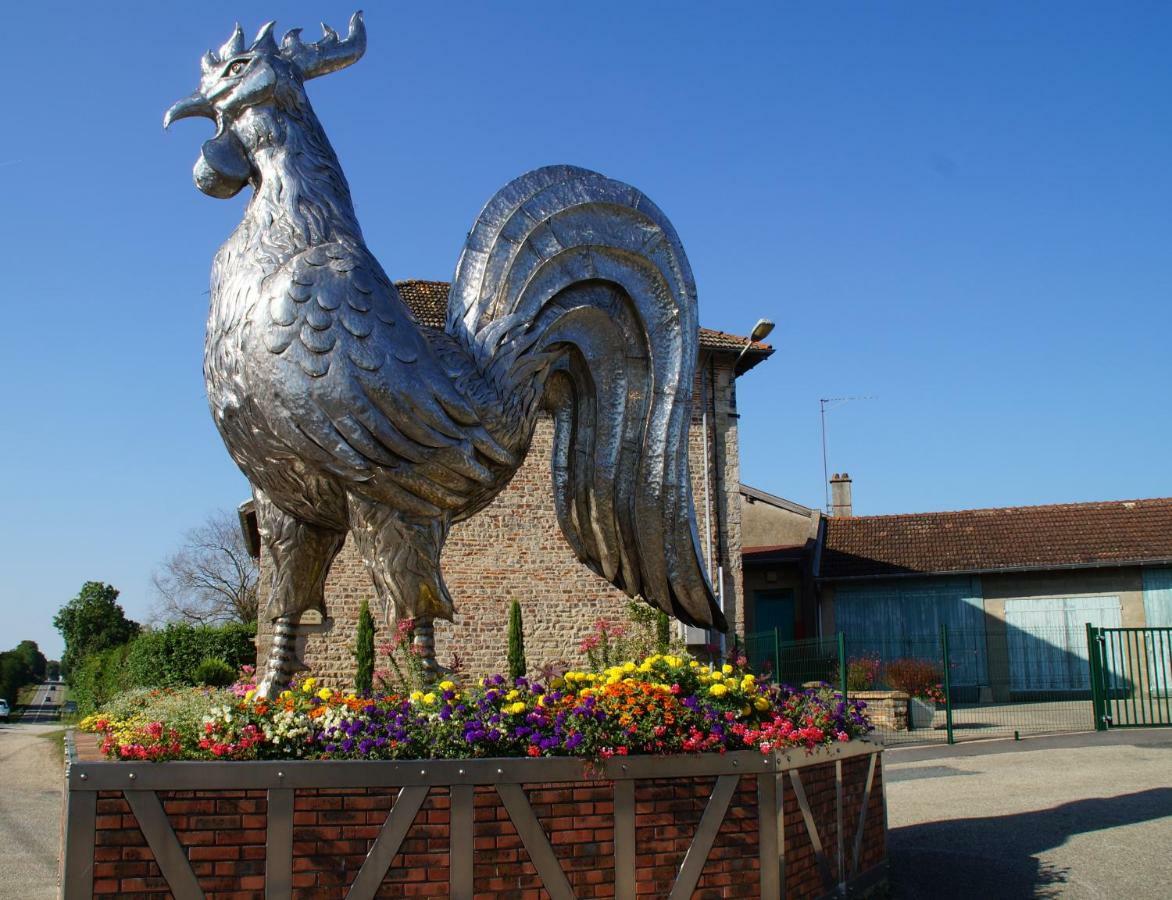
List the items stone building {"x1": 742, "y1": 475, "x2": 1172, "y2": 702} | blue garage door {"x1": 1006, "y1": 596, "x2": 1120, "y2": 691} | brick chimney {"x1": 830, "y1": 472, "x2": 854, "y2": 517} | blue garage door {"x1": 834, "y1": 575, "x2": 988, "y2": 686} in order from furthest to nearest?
brick chimney {"x1": 830, "y1": 472, "x2": 854, "y2": 517}, blue garage door {"x1": 834, "y1": 575, "x2": 988, "y2": 686}, stone building {"x1": 742, "y1": 475, "x2": 1172, "y2": 702}, blue garage door {"x1": 1006, "y1": 596, "x2": 1120, "y2": 691}

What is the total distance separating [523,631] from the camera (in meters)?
18.8

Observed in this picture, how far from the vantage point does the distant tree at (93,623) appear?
146 feet

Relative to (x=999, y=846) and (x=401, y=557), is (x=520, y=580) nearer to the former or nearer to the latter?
(x=999, y=846)

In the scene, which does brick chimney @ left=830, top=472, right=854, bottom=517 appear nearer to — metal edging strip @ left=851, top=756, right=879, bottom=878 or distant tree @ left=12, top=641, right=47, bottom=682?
metal edging strip @ left=851, top=756, right=879, bottom=878

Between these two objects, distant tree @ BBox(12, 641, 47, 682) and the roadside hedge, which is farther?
distant tree @ BBox(12, 641, 47, 682)

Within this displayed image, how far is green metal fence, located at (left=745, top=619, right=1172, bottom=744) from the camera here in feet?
53.9

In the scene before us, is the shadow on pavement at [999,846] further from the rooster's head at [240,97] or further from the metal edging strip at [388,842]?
the rooster's head at [240,97]

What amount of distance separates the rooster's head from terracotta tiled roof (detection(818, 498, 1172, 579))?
20685 millimetres

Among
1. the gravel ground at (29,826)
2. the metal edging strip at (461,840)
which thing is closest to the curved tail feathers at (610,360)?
the metal edging strip at (461,840)

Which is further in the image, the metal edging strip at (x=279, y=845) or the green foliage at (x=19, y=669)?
the green foliage at (x=19, y=669)

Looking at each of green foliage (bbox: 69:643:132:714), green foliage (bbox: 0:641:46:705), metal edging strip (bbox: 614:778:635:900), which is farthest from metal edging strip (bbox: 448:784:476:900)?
green foliage (bbox: 0:641:46:705)

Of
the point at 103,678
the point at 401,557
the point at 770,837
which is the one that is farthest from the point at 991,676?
the point at 103,678

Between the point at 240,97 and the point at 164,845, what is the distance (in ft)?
13.5

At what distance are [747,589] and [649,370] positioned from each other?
2111cm
